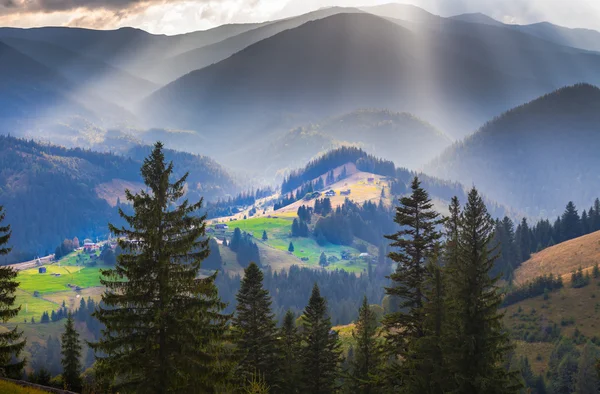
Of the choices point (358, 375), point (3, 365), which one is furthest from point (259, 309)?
point (3, 365)

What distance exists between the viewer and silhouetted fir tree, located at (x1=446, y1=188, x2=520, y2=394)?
37812 mm

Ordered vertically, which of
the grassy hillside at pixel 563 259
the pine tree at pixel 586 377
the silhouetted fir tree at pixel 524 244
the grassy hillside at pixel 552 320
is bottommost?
the pine tree at pixel 586 377

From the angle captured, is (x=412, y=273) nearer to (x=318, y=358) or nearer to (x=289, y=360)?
(x=318, y=358)

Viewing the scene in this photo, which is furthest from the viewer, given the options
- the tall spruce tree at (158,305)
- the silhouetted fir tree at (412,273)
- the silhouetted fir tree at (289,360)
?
the silhouetted fir tree at (289,360)

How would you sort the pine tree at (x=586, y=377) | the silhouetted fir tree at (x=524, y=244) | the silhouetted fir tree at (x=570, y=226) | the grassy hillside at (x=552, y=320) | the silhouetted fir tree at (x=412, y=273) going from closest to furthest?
the silhouetted fir tree at (x=412, y=273), the pine tree at (x=586, y=377), the grassy hillside at (x=552, y=320), the silhouetted fir tree at (x=524, y=244), the silhouetted fir tree at (x=570, y=226)

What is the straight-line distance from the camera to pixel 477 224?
40438 millimetres

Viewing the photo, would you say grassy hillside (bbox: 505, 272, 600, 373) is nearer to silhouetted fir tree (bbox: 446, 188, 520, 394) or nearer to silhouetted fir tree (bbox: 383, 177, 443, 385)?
silhouetted fir tree (bbox: 383, 177, 443, 385)

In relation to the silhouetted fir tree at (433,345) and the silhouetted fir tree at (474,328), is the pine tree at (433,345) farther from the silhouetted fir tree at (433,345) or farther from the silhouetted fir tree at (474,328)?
the silhouetted fir tree at (474,328)

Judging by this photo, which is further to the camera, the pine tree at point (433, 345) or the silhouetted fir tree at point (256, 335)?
the silhouetted fir tree at point (256, 335)

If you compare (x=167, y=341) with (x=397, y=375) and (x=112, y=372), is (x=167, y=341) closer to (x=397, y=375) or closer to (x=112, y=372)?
(x=112, y=372)

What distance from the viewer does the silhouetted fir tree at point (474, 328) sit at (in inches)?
1489

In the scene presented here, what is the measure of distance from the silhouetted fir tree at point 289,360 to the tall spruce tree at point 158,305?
68.9 feet

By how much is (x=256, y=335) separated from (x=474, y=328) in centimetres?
2078

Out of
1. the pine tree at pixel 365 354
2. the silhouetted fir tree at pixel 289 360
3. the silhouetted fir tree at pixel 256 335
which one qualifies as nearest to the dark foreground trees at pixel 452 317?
the pine tree at pixel 365 354
